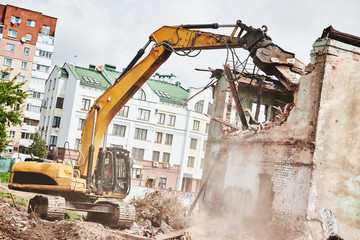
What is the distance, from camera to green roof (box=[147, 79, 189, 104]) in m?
44.6

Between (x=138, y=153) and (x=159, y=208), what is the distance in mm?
25237

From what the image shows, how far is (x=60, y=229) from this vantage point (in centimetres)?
1087


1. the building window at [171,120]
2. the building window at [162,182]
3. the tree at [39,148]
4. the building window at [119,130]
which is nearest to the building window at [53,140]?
the tree at [39,148]

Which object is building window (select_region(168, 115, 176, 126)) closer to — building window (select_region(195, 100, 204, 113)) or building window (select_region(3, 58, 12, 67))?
building window (select_region(195, 100, 204, 113))

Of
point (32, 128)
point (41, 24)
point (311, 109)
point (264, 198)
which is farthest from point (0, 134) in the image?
point (41, 24)

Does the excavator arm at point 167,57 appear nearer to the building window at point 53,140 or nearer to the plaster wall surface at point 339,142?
A: the plaster wall surface at point 339,142

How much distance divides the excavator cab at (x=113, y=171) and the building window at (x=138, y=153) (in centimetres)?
2820

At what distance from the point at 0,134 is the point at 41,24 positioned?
37.2m

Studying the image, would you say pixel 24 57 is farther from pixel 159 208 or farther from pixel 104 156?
pixel 104 156

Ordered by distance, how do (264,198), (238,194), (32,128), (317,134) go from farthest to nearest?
(32,128) → (238,194) → (264,198) → (317,134)

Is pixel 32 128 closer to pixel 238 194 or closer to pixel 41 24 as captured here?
pixel 41 24

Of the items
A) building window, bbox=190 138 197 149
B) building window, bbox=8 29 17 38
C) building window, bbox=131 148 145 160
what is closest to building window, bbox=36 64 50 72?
Answer: building window, bbox=8 29 17 38

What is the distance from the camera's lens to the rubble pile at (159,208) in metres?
17.1

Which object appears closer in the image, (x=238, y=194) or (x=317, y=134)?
(x=317, y=134)
